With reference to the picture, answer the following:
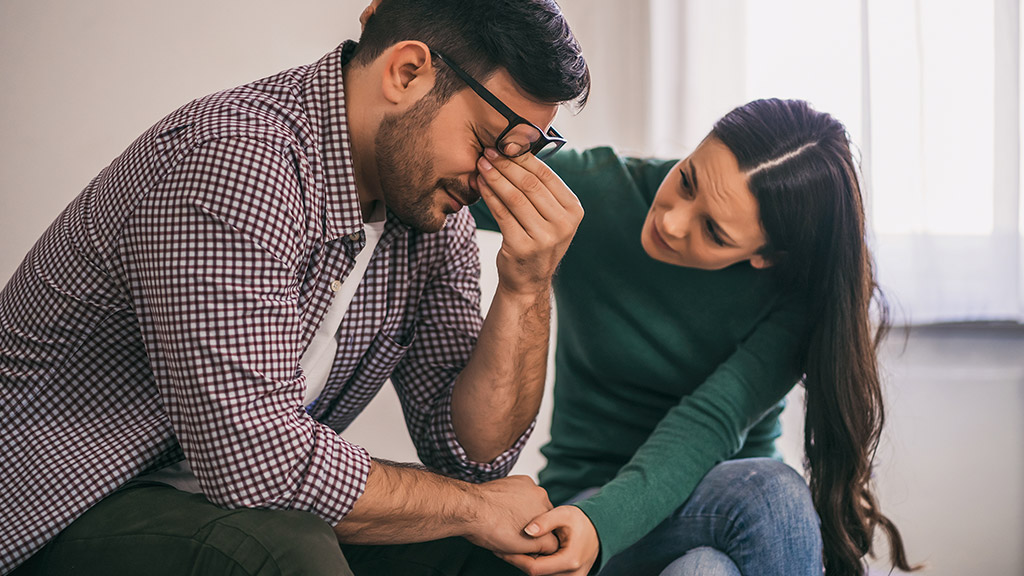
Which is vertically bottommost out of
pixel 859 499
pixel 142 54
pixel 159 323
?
pixel 859 499

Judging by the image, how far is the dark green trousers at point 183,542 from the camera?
2.47 ft

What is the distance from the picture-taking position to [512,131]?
0.98m

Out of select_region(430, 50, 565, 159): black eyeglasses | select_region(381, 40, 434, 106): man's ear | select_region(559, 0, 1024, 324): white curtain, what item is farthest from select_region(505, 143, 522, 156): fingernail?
select_region(559, 0, 1024, 324): white curtain

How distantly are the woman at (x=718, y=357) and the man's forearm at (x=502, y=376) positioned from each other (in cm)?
15

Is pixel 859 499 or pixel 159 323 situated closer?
pixel 159 323

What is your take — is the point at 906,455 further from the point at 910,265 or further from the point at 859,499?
the point at 859,499

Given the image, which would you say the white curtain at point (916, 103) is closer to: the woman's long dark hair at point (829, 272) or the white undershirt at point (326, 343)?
the woman's long dark hair at point (829, 272)

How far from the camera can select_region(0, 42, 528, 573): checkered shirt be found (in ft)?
2.64

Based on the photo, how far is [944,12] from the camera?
6.08 feet

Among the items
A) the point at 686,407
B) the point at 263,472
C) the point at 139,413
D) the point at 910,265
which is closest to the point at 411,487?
the point at 263,472

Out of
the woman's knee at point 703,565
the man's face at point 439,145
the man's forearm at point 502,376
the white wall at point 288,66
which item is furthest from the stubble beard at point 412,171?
the white wall at point 288,66

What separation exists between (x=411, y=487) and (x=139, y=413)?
12.4 inches

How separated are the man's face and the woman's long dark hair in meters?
0.43

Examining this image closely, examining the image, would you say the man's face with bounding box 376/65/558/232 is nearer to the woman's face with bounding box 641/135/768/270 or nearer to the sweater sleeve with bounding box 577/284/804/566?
the woman's face with bounding box 641/135/768/270
